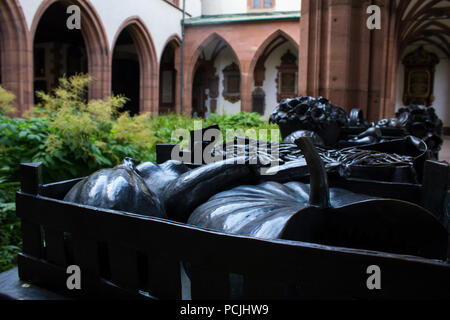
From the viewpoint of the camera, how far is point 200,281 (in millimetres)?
747

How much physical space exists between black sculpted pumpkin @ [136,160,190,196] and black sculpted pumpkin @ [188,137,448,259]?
382 mm

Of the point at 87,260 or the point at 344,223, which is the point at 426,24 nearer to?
the point at 344,223

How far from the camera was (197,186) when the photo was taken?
3.59 ft

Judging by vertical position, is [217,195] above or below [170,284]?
above

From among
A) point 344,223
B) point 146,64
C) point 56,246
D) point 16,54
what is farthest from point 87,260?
point 146,64

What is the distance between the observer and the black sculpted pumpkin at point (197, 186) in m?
1.09

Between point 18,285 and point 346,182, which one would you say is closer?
point 18,285

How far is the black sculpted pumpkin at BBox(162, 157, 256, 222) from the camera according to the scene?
43.1 inches

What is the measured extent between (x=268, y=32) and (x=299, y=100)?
1566 centimetres

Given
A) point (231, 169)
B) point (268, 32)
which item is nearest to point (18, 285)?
point (231, 169)

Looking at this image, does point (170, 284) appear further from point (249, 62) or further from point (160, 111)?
point (160, 111)

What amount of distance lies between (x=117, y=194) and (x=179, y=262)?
29 cm

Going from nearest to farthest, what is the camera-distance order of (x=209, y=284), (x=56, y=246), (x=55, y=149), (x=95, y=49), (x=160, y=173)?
(x=209, y=284), (x=56, y=246), (x=160, y=173), (x=55, y=149), (x=95, y=49)

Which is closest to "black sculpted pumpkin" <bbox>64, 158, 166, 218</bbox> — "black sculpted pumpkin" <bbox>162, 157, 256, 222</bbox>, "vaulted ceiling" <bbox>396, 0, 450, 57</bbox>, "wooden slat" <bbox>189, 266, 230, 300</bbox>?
"black sculpted pumpkin" <bbox>162, 157, 256, 222</bbox>
